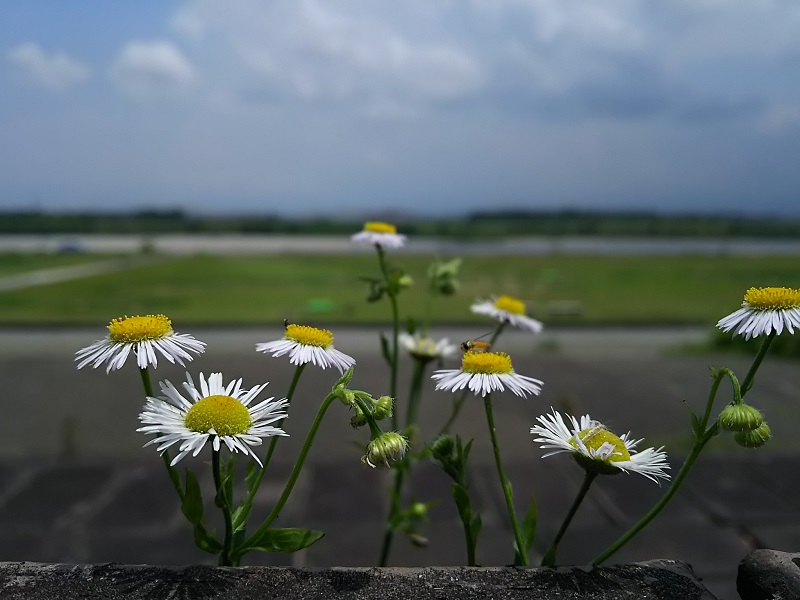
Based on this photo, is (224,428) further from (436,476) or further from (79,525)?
(436,476)

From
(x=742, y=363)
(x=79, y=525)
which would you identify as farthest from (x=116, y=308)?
(x=742, y=363)

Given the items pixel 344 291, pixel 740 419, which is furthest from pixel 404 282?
pixel 344 291

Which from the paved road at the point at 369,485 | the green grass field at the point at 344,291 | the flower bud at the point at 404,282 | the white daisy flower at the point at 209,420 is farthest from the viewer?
the green grass field at the point at 344,291

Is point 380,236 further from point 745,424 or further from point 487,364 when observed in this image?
point 745,424

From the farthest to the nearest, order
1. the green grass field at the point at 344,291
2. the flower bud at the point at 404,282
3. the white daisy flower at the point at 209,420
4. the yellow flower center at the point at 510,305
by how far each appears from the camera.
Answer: the green grass field at the point at 344,291
the yellow flower center at the point at 510,305
the flower bud at the point at 404,282
the white daisy flower at the point at 209,420

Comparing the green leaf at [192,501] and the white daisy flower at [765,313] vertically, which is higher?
the white daisy flower at [765,313]

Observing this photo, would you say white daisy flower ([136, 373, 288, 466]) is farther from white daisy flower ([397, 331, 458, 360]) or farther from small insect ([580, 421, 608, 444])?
white daisy flower ([397, 331, 458, 360])

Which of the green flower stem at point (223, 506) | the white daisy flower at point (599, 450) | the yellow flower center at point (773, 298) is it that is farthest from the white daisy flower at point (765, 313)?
the green flower stem at point (223, 506)

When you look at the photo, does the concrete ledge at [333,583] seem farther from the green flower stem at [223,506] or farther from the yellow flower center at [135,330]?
the yellow flower center at [135,330]
